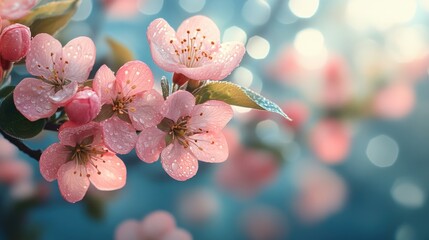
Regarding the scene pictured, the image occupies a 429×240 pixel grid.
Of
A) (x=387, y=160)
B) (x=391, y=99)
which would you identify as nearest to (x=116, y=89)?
(x=391, y=99)

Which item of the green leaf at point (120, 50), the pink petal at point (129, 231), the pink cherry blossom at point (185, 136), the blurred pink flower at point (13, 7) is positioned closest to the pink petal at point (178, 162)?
the pink cherry blossom at point (185, 136)

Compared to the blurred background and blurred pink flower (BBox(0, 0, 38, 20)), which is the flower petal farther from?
the blurred background

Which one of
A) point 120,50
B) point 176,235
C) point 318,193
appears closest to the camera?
point 120,50

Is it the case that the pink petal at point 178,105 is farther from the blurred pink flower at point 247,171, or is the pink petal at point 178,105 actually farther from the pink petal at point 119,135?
the blurred pink flower at point 247,171

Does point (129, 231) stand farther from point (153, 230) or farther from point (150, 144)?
point (150, 144)

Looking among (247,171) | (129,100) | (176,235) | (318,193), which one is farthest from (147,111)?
(318,193)

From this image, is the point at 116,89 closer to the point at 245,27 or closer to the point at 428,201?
the point at 245,27
